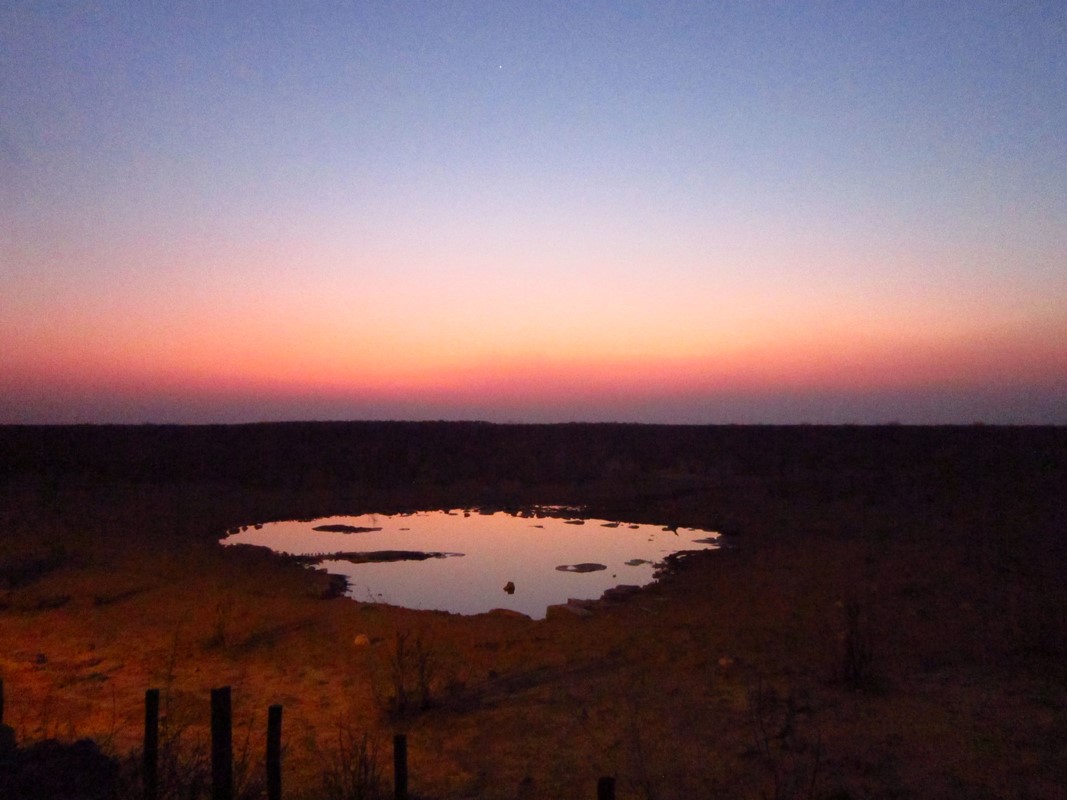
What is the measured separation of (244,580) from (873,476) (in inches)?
888

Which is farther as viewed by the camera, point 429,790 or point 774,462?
point 774,462

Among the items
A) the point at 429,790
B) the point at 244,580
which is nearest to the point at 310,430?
the point at 244,580

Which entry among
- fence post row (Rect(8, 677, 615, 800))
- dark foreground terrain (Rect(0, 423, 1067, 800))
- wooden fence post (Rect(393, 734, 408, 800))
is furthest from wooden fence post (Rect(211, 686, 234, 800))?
wooden fence post (Rect(393, 734, 408, 800))

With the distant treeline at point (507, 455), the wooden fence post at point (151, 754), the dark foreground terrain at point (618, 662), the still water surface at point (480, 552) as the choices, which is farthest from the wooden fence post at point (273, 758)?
the distant treeline at point (507, 455)

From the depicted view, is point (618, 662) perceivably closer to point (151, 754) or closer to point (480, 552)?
point (151, 754)

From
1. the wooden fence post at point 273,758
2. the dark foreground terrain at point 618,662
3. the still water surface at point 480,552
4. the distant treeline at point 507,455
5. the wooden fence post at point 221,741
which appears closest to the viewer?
the wooden fence post at point 221,741

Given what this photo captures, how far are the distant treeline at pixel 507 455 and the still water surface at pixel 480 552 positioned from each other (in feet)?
30.0

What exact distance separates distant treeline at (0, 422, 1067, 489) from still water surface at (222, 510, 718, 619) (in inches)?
360

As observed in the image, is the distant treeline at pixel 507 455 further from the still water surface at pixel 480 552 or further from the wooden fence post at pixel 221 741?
the wooden fence post at pixel 221 741

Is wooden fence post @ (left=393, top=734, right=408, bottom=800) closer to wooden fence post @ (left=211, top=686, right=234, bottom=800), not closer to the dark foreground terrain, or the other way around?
the dark foreground terrain

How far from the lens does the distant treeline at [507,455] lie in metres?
30.3

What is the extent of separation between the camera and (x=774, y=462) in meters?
36.1

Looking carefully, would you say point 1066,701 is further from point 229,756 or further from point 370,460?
point 370,460

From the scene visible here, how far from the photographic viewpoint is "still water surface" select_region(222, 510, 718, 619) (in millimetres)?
12781
